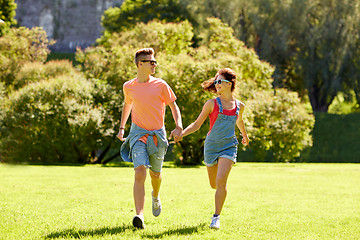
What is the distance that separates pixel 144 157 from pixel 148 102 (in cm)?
71

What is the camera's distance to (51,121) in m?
22.6

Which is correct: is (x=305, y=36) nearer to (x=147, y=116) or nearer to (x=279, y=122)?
(x=279, y=122)

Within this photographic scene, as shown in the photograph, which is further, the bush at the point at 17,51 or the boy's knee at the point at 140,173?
the bush at the point at 17,51

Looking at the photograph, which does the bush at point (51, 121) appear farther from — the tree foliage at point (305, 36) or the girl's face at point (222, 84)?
the girl's face at point (222, 84)

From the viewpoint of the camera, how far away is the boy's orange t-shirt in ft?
21.6

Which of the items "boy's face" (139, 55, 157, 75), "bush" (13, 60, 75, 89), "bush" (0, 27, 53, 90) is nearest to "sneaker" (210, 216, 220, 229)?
"boy's face" (139, 55, 157, 75)

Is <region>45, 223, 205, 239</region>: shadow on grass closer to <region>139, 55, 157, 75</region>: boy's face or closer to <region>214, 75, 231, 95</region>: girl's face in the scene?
<region>214, 75, 231, 95</region>: girl's face

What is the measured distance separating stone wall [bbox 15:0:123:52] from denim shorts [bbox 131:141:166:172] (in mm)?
68397

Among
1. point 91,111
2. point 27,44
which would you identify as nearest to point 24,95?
point 91,111

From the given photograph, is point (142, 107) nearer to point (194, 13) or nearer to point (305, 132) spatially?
point (305, 132)

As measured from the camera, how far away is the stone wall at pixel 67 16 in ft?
242

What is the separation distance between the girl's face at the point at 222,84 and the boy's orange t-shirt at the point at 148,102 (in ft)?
2.14

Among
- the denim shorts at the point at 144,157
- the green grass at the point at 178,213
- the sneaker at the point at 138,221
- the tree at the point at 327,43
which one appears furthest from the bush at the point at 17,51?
the sneaker at the point at 138,221

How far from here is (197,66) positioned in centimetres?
2259
